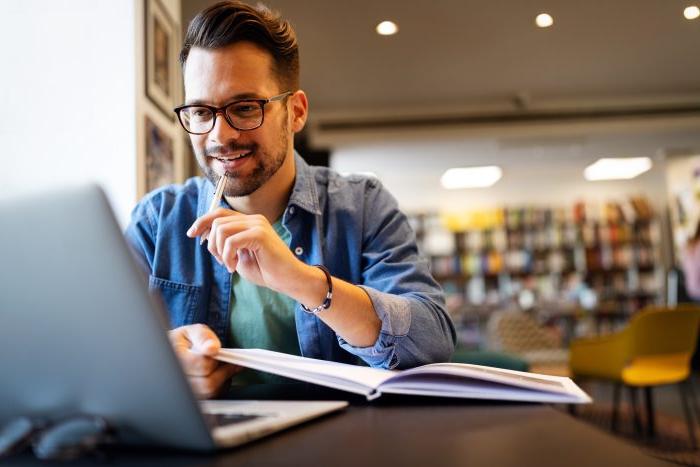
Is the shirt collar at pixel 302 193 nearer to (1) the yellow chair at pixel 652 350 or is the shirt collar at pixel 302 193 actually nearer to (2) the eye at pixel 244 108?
(2) the eye at pixel 244 108

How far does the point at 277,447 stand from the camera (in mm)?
491

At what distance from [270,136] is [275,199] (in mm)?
167

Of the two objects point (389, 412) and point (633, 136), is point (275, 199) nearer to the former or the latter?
point (389, 412)

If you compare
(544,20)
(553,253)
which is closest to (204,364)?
(544,20)

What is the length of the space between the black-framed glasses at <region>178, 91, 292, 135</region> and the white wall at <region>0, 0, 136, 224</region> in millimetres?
881

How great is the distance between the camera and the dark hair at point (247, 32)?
112 centimetres

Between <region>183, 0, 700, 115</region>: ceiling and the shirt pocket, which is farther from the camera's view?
<region>183, 0, 700, 115</region>: ceiling

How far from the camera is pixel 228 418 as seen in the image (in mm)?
567

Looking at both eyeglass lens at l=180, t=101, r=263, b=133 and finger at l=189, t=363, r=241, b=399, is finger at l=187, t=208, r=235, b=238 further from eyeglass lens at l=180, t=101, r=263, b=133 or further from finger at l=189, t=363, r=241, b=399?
eyeglass lens at l=180, t=101, r=263, b=133

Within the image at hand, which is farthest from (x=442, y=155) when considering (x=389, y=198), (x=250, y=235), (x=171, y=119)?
(x=250, y=235)

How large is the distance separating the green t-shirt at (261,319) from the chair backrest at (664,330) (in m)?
2.66

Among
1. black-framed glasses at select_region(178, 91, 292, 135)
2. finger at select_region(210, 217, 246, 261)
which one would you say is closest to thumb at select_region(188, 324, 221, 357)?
finger at select_region(210, 217, 246, 261)

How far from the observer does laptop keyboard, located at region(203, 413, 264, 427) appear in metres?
0.54

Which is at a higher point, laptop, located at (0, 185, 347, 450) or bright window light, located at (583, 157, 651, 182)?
bright window light, located at (583, 157, 651, 182)
